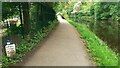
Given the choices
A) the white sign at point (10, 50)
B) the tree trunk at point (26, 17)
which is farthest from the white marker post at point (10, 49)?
the tree trunk at point (26, 17)

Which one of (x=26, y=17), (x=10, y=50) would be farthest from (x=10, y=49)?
(x=26, y=17)

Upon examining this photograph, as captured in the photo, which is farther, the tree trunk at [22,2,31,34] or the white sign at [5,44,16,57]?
the tree trunk at [22,2,31,34]

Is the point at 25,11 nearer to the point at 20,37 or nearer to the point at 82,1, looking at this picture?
the point at 20,37

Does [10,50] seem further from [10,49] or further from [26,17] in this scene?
[26,17]

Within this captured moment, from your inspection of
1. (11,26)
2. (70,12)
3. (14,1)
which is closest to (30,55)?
(11,26)

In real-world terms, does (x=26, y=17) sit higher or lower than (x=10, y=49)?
higher

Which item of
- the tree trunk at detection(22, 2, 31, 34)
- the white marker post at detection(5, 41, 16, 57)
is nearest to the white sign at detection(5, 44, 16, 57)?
the white marker post at detection(5, 41, 16, 57)

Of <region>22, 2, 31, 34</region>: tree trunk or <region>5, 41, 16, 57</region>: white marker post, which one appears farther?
<region>22, 2, 31, 34</region>: tree trunk

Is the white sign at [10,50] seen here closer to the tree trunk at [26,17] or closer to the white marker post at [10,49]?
the white marker post at [10,49]

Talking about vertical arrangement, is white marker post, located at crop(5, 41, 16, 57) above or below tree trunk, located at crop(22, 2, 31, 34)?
below

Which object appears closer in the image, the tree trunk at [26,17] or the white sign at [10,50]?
the white sign at [10,50]

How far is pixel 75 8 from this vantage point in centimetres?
8519

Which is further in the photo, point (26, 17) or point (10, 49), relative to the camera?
point (26, 17)

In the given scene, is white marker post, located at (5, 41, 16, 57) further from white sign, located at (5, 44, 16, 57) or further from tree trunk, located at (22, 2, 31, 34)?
tree trunk, located at (22, 2, 31, 34)
